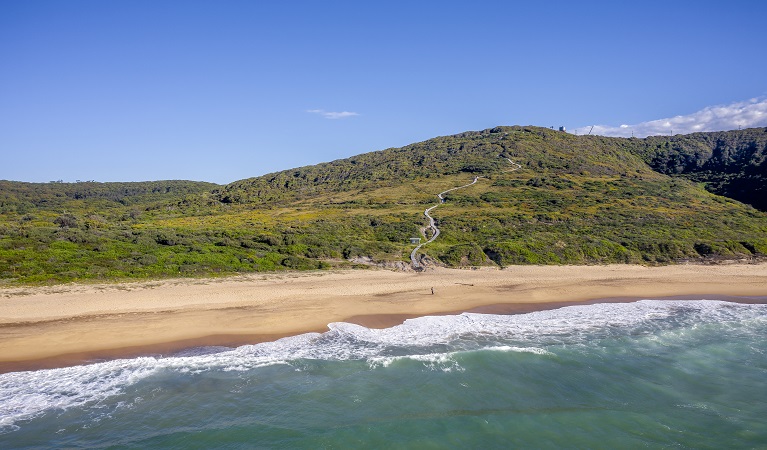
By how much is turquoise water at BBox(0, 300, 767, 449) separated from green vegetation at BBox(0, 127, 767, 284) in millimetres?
11827

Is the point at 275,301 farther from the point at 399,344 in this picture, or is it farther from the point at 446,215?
the point at 446,215

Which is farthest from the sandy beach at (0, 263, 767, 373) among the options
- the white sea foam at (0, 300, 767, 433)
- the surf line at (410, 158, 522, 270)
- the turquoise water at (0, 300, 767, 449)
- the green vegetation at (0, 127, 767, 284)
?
the green vegetation at (0, 127, 767, 284)

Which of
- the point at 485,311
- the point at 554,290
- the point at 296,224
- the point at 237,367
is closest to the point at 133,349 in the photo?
the point at 237,367

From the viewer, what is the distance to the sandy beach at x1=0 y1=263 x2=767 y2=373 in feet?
54.8

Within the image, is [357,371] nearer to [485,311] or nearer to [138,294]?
[485,311]

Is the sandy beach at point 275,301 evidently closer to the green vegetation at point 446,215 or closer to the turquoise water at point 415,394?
the turquoise water at point 415,394

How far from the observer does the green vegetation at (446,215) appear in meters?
28.3

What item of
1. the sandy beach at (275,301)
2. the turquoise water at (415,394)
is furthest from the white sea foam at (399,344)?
the sandy beach at (275,301)

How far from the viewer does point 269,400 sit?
1325 cm

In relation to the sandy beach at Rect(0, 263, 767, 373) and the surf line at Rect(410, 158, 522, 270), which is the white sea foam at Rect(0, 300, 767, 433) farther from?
the surf line at Rect(410, 158, 522, 270)

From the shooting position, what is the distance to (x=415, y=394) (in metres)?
13.6

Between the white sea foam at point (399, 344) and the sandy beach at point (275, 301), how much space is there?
988 millimetres

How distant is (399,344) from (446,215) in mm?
32720

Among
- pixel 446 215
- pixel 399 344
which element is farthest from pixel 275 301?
pixel 446 215
